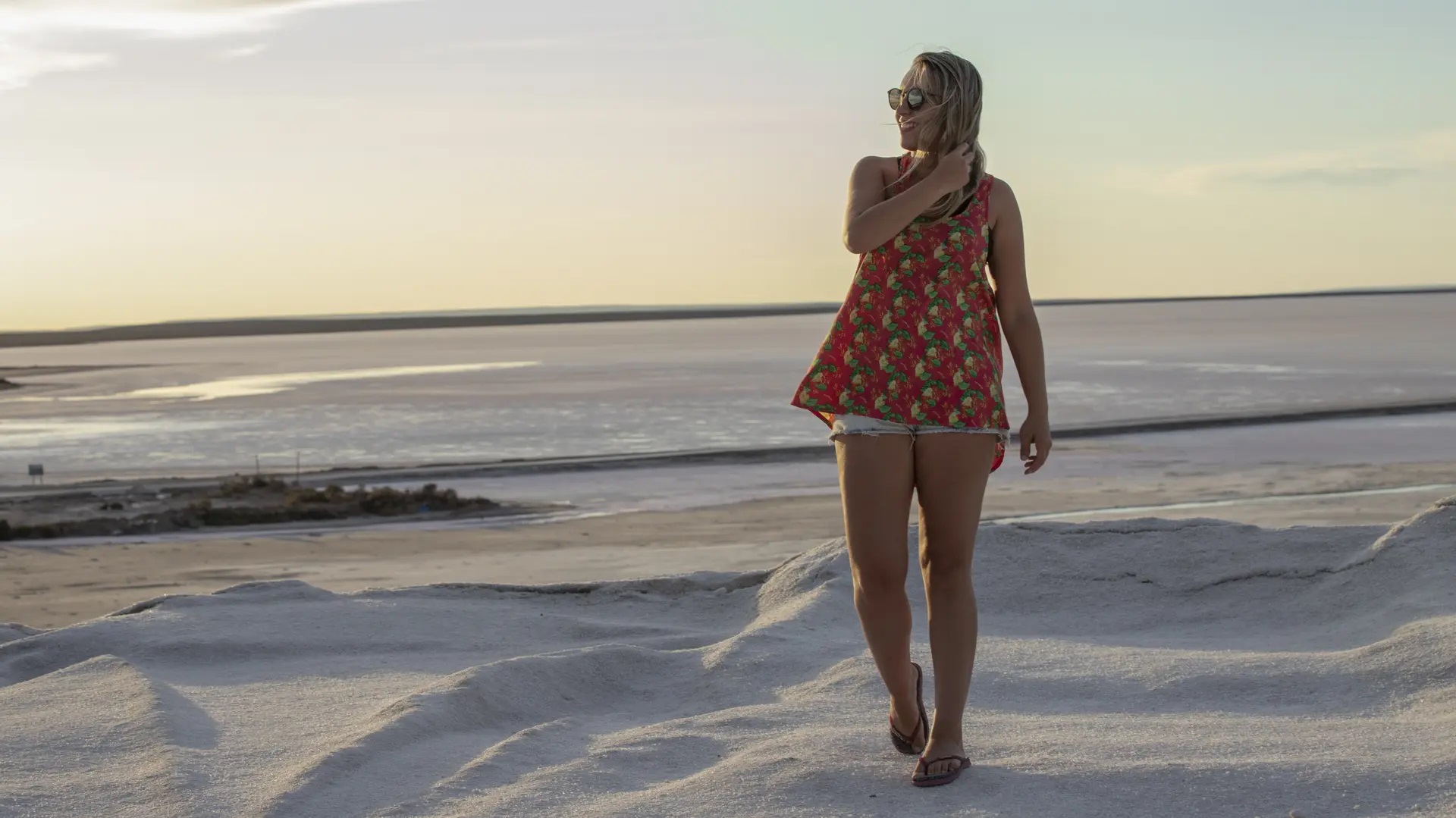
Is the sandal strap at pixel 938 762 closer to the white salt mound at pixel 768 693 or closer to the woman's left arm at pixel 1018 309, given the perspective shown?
the white salt mound at pixel 768 693

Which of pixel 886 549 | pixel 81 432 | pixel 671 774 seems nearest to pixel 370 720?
A: pixel 671 774

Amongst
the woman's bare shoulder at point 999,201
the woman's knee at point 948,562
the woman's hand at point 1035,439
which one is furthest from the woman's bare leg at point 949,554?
the woman's bare shoulder at point 999,201

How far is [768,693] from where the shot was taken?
4.73 meters

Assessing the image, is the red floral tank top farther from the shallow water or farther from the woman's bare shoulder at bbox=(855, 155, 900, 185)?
the shallow water

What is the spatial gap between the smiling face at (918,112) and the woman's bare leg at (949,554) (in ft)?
2.30

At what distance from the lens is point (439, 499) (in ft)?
48.9

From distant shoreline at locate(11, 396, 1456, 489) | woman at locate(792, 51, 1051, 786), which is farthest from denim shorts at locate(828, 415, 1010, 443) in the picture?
distant shoreline at locate(11, 396, 1456, 489)

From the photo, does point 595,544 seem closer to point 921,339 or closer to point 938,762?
point 938,762

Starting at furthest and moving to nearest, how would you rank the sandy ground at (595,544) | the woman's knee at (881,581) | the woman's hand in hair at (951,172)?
the sandy ground at (595,544)
the woman's knee at (881,581)
the woman's hand in hair at (951,172)

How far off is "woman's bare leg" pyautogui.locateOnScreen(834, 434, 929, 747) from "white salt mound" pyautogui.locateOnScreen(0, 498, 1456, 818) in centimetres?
22

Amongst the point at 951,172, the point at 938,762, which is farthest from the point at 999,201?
the point at 938,762

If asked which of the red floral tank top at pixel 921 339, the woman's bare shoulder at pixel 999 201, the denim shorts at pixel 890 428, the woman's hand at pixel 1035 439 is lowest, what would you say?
the woman's hand at pixel 1035 439

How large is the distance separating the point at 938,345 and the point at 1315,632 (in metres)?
2.89

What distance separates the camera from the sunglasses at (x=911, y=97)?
333 cm
